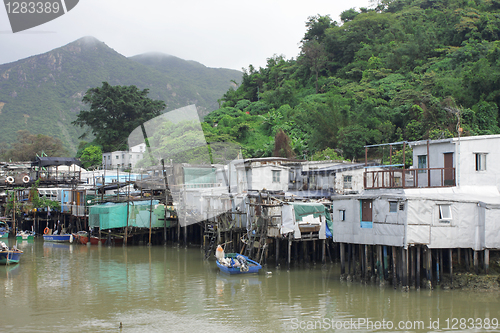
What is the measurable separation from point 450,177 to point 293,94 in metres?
45.9

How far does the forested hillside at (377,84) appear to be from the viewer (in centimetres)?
3797

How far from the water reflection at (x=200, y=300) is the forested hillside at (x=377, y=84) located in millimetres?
11314

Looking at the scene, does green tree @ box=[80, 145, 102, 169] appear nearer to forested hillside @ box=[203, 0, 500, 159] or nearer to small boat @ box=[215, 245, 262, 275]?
forested hillside @ box=[203, 0, 500, 159]

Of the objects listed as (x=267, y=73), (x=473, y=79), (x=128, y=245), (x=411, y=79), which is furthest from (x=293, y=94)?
(x=128, y=245)

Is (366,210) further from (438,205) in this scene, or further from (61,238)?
(61,238)

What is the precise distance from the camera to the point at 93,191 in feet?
135

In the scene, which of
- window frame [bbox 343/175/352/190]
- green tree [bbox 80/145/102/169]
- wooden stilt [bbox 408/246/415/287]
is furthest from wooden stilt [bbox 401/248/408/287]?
green tree [bbox 80/145/102/169]

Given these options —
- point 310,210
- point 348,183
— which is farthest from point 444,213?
point 348,183

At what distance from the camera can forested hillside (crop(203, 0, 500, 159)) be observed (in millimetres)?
37969

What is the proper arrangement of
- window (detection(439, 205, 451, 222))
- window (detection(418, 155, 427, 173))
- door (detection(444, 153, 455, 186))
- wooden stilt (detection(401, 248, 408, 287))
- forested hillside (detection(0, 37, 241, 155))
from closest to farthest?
wooden stilt (detection(401, 248, 408, 287)) → window (detection(439, 205, 451, 222)) → door (detection(444, 153, 455, 186)) → window (detection(418, 155, 427, 173)) → forested hillside (detection(0, 37, 241, 155))

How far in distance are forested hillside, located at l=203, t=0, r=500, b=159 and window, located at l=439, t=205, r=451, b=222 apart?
325 inches

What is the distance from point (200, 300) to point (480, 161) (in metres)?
12.8

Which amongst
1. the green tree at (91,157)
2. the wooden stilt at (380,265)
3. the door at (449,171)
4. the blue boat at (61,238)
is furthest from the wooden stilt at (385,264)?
the green tree at (91,157)

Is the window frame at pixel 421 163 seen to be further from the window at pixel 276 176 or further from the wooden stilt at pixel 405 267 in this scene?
the window at pixel 276 176
